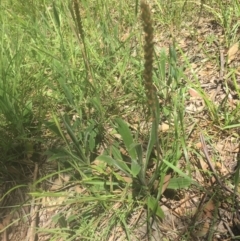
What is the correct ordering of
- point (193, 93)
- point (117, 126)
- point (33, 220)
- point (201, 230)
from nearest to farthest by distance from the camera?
point (201, 230)
point (33, 220)
point (117, 126)
point (193, 93)

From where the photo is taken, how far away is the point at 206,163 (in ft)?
4.09

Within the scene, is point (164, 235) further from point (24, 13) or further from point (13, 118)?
point (24, 13)

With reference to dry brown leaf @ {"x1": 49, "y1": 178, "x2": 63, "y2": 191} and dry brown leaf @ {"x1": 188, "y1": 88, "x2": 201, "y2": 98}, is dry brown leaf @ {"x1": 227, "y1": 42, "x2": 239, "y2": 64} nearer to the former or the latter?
dry brown leaf @ {"x1": 188, "y1": 88, "x2": 201, "y2": 98}

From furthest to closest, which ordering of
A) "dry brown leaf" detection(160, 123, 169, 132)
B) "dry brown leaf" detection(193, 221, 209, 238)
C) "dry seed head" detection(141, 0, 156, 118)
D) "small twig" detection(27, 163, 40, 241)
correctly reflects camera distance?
"dry brown leaf" detection(160, 123, 169, 132) → "small twig" detection(27, 163, 40, 241) → "dry brown leaf" detection(193, 221, 209, 238) → "dry seed head" detection(141, 0, 156, 118)

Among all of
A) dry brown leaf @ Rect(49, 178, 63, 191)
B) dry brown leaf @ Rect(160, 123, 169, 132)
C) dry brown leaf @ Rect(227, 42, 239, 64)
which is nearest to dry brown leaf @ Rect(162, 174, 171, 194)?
dry brown leaf @ Rect(160, 123, 169, 132)

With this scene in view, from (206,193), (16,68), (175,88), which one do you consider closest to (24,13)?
(16,68)

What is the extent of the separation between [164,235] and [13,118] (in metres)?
0.74

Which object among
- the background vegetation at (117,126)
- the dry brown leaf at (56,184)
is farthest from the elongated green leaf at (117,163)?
the dry brown leaf at (56,184)

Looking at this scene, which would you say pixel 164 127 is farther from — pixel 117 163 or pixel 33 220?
pixel 33 220

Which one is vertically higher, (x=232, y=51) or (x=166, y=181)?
(x=232, y=51)

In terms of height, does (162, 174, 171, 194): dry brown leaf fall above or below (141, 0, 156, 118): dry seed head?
below

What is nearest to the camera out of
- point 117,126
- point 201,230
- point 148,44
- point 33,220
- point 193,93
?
point 148,44

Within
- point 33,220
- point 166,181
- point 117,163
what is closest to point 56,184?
point 33,220

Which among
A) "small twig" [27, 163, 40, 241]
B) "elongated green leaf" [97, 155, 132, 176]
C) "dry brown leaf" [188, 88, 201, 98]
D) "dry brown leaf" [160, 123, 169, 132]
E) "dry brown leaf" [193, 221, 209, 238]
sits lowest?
"dry brown leaf" [193, 221, 209, 238]
